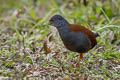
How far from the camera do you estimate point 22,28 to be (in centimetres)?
661

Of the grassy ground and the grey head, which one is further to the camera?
the grey head

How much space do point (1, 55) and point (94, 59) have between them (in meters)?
1.59

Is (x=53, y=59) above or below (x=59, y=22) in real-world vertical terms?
below

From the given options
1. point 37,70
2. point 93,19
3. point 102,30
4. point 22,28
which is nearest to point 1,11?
point 22,28

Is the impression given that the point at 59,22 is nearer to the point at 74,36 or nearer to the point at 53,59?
the point at 74,36

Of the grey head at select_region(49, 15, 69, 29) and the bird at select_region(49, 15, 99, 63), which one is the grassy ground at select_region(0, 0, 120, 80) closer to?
the bird at select_region(49, 15, 99, 63)

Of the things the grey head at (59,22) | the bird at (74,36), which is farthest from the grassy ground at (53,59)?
the grey head at (59,22)

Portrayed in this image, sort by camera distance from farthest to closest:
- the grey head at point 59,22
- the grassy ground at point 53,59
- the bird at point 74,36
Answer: the grey head at point 59,22, the bird at point 74,36, the grassy ground at point 53,59

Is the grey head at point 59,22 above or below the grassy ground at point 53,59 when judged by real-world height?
above

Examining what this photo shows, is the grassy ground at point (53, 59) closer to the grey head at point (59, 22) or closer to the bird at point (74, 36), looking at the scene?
the bird at point (74, 36)

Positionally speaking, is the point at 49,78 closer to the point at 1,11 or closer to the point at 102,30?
the point at 102,30

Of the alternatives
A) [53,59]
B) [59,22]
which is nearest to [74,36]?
[59,22]

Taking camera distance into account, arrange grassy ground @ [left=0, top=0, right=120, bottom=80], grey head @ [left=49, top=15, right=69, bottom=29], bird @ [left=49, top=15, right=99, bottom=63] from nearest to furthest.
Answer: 1. grassy ground @ [left=0, top=0, right=120, bottom=80]
2. bird @ [left=49, top=15, right=99, bottom=63]
3. grey head @ [left=49, top=15, right=69, bottom=29]

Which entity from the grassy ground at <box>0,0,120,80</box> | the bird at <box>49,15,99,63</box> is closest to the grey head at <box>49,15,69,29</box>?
the bird at <box>49,15,99,63</box>
